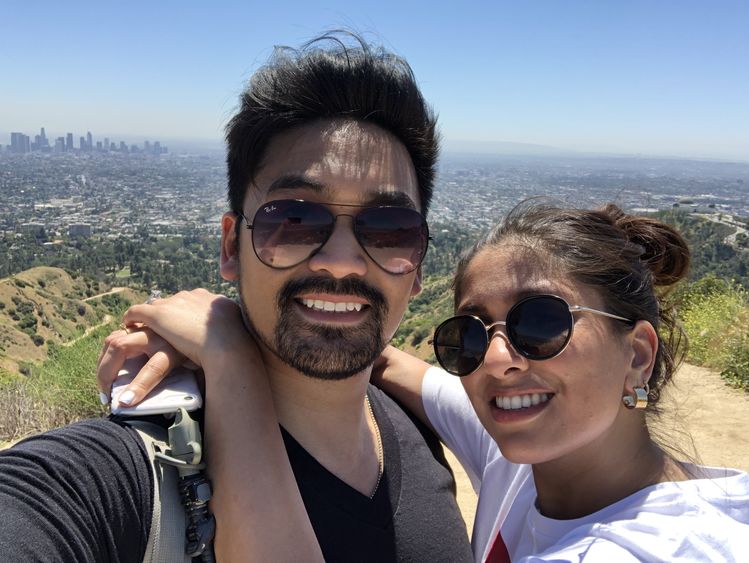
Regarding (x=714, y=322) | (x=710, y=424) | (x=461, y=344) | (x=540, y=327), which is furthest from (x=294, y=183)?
(x=714, y=322)

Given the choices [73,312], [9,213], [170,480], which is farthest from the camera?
[9,213]

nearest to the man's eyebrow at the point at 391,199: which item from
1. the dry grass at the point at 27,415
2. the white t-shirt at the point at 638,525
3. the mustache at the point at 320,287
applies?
the mustache at the point at 320,287

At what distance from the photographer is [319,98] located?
173 cm

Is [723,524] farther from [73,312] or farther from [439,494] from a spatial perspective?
[73,312]

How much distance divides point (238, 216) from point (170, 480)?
894 millimetres

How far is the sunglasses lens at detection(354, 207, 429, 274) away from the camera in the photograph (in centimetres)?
166

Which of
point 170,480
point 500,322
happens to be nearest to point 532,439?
point 500,322

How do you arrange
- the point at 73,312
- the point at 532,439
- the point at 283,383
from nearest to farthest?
1. the point at 532,439
2. the point at 283,383
3. the point at 73,312

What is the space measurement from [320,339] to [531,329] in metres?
0.61

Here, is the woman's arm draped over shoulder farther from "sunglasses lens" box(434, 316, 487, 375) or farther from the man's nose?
"sunglasses lens" box(434, 316, 487, 375)

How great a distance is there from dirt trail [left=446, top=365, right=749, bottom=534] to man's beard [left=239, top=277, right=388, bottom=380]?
3511 mm

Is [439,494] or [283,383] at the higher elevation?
[283,383]

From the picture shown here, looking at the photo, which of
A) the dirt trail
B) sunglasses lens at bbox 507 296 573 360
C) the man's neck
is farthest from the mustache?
the dirt trail

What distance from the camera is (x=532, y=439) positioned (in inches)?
62.2
